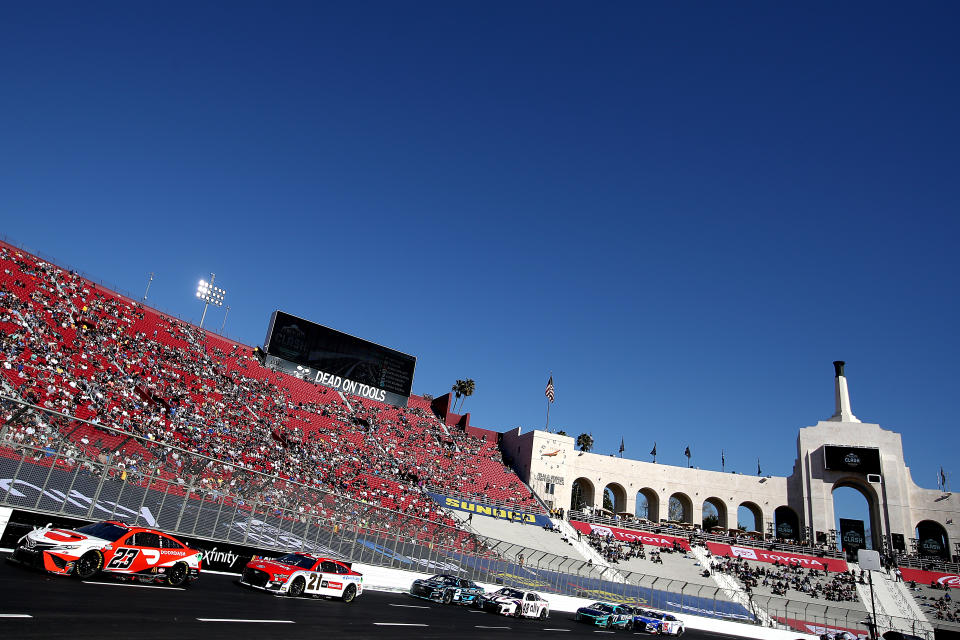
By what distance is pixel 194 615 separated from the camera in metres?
13.0

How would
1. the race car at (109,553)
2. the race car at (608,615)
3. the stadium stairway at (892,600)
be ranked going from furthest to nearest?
the stadium stairway at (892,600), the race car at (608,615), the race car at (109,553)

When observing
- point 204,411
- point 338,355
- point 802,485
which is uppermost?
point 338,355

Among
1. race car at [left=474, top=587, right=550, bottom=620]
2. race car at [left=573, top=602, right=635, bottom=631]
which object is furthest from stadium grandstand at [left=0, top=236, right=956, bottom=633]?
race car at [left=573, top=602, right=635, bottom=631]

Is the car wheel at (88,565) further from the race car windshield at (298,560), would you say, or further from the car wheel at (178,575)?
the race car windshield at (298,560)

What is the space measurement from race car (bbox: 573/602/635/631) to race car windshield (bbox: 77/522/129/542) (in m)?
21.9

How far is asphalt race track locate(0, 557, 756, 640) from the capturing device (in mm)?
10367

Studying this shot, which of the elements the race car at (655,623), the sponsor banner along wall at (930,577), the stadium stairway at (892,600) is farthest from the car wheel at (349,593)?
the sponsor banner along wall at (930,577)

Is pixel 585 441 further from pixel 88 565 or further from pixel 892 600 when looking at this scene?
pixel 88 565

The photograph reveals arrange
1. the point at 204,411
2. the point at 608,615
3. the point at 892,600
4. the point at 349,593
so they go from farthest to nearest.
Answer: the point at 892,600 → the point at 204,411 → the point at 608,615 → the point at 349,593

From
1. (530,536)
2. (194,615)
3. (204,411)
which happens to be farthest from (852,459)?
(194,615)

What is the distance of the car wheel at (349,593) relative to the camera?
20969mm

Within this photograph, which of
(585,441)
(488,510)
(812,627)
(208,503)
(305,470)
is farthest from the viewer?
(585,441)

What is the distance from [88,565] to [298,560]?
22.4 feet

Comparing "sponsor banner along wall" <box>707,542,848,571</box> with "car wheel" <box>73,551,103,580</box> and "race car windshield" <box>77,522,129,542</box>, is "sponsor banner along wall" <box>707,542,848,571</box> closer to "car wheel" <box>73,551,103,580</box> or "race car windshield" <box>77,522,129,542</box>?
"race car windshield" <box>77,522,129,542</box>
